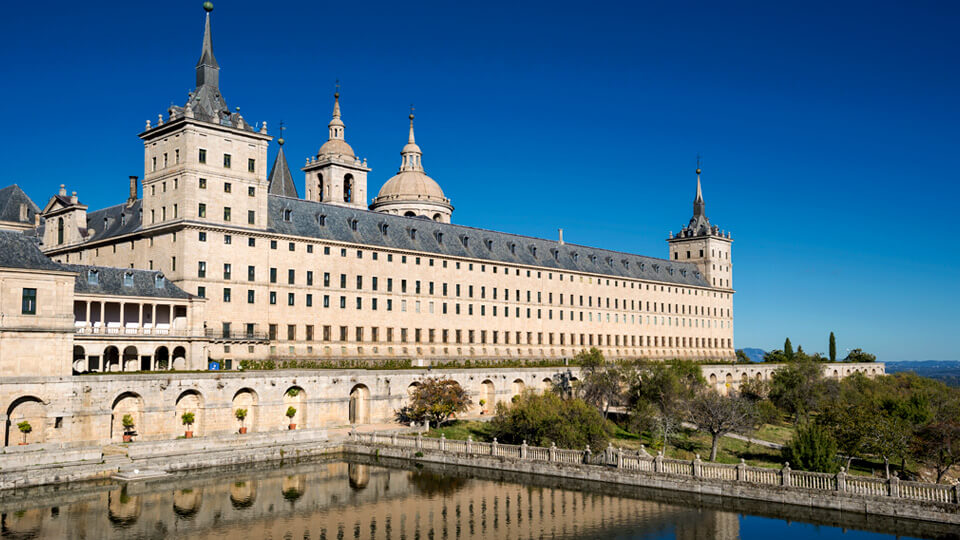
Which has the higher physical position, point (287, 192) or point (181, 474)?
point (287, 192)

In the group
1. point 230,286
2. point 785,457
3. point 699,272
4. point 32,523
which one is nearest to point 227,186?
point 230,286

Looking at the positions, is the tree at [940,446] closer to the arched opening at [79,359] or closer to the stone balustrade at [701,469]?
the stone balustrade at [701,469]

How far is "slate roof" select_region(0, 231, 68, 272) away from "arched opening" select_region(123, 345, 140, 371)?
11.6 meters

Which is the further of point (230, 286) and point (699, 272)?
point (699, 272)

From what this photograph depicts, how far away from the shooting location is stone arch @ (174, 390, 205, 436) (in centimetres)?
5534

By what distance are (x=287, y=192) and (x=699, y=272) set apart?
215 feet


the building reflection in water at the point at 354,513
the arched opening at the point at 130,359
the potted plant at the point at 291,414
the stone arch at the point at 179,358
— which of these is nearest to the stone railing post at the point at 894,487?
the building reflection in water at the point at 354,513

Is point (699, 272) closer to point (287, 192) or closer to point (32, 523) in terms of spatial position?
point (287, 192)

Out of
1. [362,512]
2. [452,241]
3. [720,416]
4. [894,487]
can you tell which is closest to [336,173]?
[452,241]

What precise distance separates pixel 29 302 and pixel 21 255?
2.83m

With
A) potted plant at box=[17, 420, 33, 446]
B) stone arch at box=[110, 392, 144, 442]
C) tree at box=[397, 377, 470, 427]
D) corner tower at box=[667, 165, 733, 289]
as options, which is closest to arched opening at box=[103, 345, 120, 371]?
stone arch at box=[110, 392, 144, 442]

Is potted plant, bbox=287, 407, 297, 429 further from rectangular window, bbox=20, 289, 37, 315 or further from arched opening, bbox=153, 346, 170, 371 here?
rectangular window, bbox=20, 289, 37, 315

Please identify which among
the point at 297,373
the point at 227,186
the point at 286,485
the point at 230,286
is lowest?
the point at 286,485

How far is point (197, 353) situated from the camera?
62625mm
